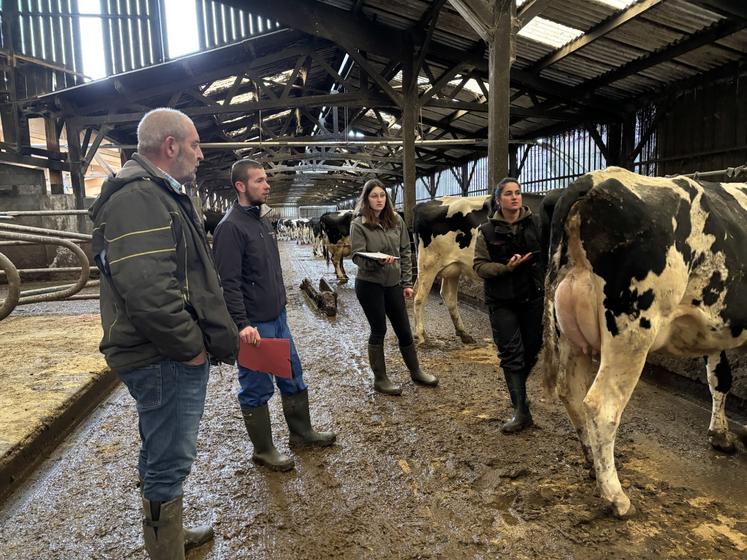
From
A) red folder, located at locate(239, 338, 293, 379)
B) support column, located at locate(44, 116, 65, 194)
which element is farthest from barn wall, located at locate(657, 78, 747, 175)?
support column, located at locate(44, 116, 65, 194)

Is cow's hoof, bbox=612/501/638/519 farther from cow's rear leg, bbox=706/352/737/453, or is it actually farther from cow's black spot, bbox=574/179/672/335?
cow's rear leg, bbox=706/352/737/453

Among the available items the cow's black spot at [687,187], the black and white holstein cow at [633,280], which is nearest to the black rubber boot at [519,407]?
the black and white holstein cow at [633,280]

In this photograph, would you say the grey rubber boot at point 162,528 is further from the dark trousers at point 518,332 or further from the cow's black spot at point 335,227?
the cow's black spot at point 335,227

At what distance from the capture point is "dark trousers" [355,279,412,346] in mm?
3986

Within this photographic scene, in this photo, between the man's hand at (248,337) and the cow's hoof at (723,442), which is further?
the cow's hoof at (723,442)

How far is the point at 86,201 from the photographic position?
466 inches

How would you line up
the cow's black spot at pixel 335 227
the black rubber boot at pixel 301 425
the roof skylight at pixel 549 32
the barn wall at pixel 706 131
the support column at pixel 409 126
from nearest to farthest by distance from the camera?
the black rubber boot at pixel 301 425 < the roof skylight at pixel 549 32 < the barn wall at pixel 706 131 < the support column at pixel 409 126 < the cow's black spot at pixel 335 227

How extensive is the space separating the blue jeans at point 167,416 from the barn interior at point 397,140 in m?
0.59

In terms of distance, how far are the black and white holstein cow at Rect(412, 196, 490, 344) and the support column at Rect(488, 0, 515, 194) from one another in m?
0.65

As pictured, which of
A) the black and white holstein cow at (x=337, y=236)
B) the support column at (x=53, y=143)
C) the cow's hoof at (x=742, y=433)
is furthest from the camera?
the black and white holstein cow at (x=337, y=236)

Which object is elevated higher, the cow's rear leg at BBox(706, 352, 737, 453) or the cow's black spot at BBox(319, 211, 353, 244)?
the cow's black spot at BBox(319, 211, 353, 244)

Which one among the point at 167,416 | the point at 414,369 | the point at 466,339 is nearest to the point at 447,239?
the point at 466,339

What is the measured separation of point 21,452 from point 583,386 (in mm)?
3326

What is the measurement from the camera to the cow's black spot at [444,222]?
20.2 feet
